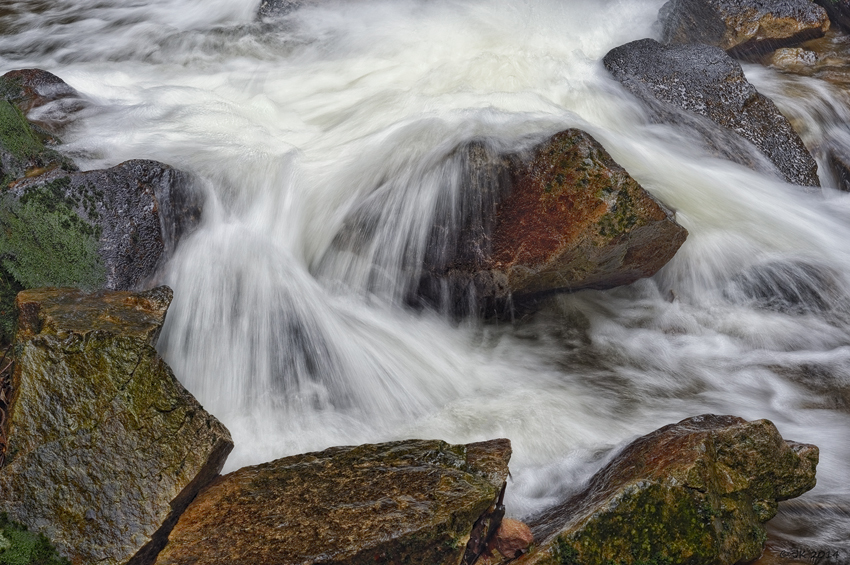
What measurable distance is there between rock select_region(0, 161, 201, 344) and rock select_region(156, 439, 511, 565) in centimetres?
193

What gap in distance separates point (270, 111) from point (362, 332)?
3.16 metres

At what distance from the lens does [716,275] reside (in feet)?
18.8

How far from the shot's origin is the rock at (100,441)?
9.86ft

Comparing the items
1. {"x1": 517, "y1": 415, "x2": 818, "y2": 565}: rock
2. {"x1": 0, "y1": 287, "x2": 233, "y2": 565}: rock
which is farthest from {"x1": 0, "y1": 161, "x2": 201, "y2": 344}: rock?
{"x1": 517, "y1": 415, "x2": 818, "y2": 565}: rock

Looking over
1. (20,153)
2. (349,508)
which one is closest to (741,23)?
(20,153)

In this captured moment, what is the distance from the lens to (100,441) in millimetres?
3219

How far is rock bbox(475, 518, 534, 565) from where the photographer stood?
3271mm

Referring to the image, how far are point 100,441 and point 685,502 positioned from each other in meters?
2.68

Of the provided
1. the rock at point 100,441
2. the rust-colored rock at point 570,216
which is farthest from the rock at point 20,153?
the rust-colored rock at point 570,216

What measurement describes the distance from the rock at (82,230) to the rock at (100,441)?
0.89 metres

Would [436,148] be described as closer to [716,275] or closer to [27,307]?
[716,275]

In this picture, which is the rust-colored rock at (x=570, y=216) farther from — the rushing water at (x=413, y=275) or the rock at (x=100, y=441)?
the rock at (x=100, y=441)

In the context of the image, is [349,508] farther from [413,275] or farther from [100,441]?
[413,275]

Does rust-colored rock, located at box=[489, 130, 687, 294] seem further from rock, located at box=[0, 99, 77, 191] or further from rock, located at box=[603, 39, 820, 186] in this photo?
rock, located at box=[0, 99, 77, 191]
